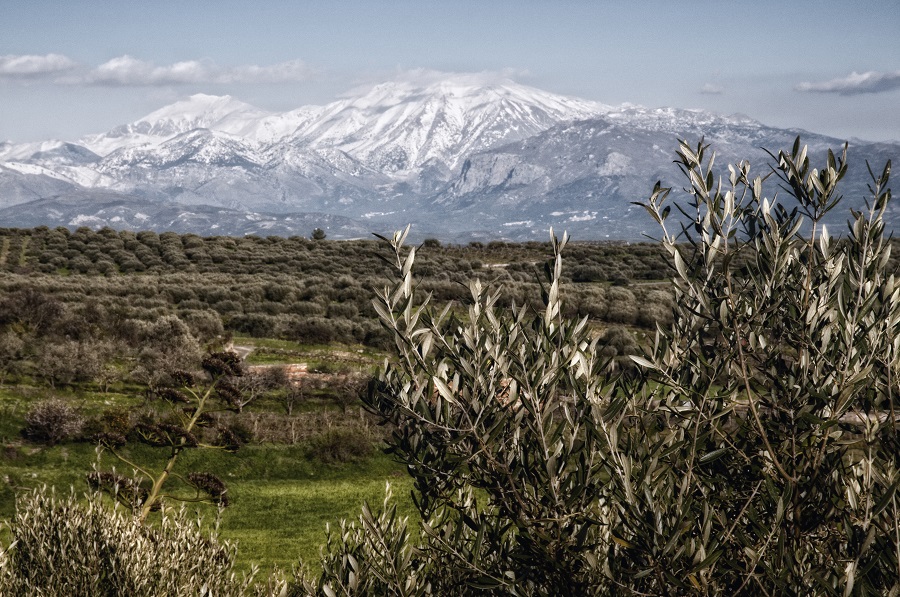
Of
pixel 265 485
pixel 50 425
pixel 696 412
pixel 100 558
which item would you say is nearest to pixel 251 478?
pixel 265 485

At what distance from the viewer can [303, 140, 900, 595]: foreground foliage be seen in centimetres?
512

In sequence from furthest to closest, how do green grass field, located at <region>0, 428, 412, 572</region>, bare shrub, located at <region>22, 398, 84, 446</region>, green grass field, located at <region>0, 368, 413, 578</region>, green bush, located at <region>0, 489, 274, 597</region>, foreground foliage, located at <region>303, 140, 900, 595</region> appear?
1. bare shrub, located at <region>22, 398, 84, 446</region>
2. green grass field, located at <region>0, 368, 413, 578</region>
3. green grass field, located at <region>0, 428, 412, 572</region>
4. green bush, located at <region>0, 489, 274, 597</region>
5. foreground foliage, located at <region>303, 140, 900, 595</region>

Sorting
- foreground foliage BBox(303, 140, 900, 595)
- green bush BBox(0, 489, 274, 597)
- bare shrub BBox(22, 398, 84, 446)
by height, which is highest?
foreground foliage BBox(303, 140, 900, 595)

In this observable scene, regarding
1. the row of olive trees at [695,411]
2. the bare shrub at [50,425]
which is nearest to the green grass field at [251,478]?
the bare shrub at [50,425]

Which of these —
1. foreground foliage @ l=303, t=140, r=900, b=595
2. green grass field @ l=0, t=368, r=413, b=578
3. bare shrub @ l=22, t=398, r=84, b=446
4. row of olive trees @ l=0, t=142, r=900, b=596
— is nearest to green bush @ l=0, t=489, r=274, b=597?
row of olive trees @ l=0, t=142, r=900, b=596

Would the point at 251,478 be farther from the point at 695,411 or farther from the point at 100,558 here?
the point at 695,411

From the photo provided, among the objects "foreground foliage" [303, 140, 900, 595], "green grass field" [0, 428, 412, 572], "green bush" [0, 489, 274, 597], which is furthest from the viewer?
"green grass field" [0, 428, 412, 572]

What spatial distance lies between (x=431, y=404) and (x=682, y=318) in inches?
95.5

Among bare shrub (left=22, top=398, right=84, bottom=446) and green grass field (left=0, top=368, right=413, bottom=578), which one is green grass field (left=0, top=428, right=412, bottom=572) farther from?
bare shrub (left=22, top=398, right=84, bottom=446)

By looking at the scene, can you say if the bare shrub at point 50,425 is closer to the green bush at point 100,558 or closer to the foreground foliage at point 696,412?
the green bush at point 100,558

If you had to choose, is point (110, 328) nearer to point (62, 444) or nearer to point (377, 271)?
point (62, 444)

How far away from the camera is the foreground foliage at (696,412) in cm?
512

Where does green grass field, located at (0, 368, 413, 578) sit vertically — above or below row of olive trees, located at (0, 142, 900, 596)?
below

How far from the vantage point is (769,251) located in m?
5.70
